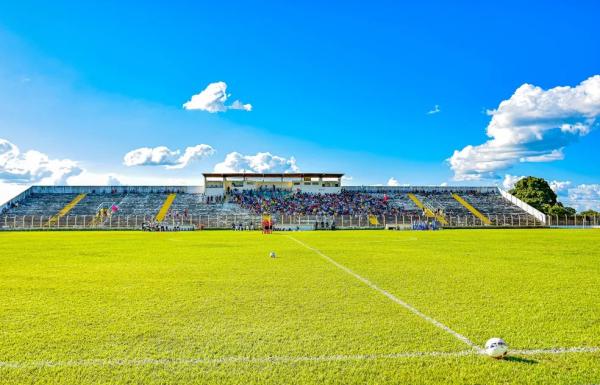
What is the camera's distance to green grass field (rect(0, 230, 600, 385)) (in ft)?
13.1

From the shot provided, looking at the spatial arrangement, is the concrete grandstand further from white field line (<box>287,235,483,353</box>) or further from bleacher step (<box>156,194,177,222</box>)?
white field line (<box>287,235,483,353</box>)

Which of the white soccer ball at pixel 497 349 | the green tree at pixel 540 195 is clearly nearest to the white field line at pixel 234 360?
the white soccer ball at pixel 497 349

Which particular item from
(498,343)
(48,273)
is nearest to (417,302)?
(498,343)

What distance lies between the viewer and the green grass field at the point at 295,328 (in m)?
3.99

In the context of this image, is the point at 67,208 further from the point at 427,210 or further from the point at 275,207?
the point at 427,210

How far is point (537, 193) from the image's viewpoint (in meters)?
79.8

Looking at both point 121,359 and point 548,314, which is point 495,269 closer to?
point 548,314

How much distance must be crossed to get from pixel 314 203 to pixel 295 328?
188 ft

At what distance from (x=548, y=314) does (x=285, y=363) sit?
4.00 meters

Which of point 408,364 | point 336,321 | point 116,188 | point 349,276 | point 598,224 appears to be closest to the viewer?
point 408,364

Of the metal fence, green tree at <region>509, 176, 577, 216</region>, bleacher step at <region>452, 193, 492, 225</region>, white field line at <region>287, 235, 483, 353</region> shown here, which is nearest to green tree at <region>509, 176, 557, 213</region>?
green tree at <region>509, 176, 577, 216</region>

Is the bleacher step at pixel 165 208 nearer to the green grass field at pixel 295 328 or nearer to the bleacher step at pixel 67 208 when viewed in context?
the bleacher step at pixel 67 208

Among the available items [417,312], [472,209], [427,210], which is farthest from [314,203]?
[417,312]

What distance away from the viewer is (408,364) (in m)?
4.16
